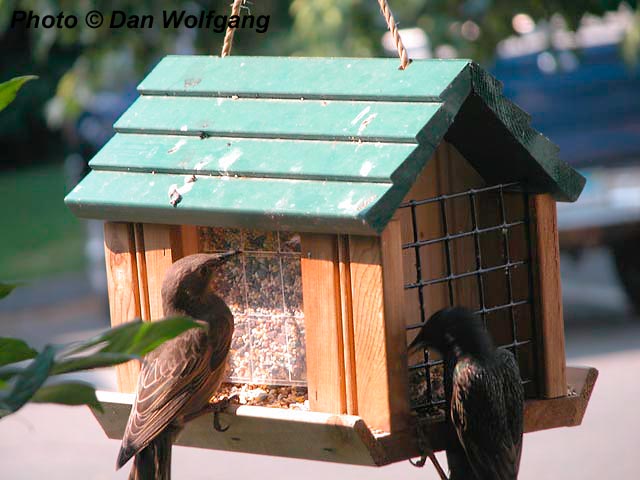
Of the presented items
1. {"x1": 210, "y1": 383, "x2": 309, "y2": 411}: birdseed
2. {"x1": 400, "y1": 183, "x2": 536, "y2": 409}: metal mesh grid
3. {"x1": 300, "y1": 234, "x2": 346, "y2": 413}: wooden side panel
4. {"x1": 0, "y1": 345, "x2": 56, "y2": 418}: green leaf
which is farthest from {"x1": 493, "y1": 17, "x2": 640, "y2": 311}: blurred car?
{"x1": 0, "y1": 345, "x2": 56, "y2": 418}: green leaf

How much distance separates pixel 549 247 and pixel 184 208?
43.0 inches

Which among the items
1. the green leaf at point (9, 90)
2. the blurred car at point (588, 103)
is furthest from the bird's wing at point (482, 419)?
the blurred car at point (588, 103)

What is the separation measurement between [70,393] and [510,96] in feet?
30.9

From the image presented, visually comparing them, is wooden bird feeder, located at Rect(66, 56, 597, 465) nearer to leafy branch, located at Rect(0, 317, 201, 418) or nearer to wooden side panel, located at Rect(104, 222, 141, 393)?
wooden side panel, located at Rect(104, 222, 141, 393)

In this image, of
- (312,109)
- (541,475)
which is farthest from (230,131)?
(541,475)

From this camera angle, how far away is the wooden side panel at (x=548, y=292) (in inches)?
132

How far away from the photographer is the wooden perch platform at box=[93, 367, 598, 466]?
2.88 meters

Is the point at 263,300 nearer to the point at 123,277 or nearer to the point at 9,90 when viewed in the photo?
the point at 123,277

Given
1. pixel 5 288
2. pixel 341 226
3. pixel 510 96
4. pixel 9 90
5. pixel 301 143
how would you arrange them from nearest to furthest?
1. pixel 9 90
2. pixel 5 288
3. pixel 341 226
4. pixel 301 143
5. pixel 510 96

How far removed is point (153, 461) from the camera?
10.5 ft

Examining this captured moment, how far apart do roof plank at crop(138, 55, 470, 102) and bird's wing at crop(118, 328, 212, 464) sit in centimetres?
75

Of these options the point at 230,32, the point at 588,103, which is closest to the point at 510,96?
the point at 588,103

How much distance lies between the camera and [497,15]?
242 inches

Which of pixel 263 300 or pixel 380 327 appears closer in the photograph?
pixel 380 327
